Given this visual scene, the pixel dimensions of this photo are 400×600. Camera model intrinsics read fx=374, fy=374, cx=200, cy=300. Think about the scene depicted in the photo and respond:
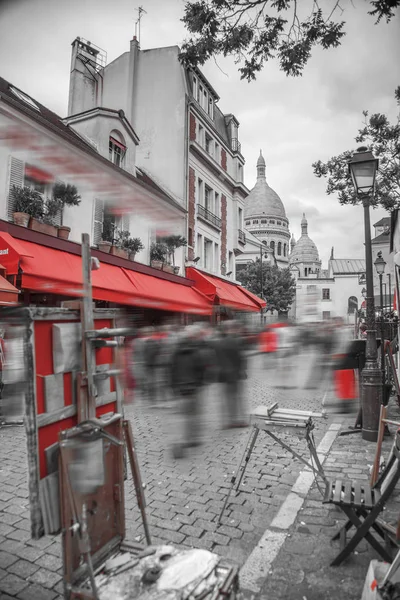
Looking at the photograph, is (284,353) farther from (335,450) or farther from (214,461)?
(335,450)

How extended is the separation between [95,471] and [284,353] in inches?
49.5

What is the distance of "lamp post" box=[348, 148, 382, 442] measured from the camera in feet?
19.2

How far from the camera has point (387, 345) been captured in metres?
6.45

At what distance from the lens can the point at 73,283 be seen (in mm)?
2279

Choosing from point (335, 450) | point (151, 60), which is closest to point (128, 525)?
point (335, 450)

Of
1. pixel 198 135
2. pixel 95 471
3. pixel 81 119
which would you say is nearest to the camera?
pixel 95 471

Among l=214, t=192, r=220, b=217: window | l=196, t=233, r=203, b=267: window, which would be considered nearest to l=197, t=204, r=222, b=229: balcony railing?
l=214, t=192, r=220, b=217: window

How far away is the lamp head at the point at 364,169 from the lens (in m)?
5.80

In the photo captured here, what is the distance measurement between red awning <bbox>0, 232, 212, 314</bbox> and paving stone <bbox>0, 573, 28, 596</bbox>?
Result: 7.20 feet

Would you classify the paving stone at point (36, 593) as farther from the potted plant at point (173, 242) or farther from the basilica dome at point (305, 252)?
the basilica dome at point (305, 252)

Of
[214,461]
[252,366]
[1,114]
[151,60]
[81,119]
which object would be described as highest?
[151,60]

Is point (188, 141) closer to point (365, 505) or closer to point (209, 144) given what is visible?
point (209, 144)

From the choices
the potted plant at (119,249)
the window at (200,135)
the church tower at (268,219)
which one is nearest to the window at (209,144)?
the window at (200,135)

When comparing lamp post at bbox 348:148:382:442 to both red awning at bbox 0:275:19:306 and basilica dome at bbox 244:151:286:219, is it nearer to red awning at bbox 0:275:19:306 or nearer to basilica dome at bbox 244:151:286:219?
red awning at bbox 0:275:19:306
